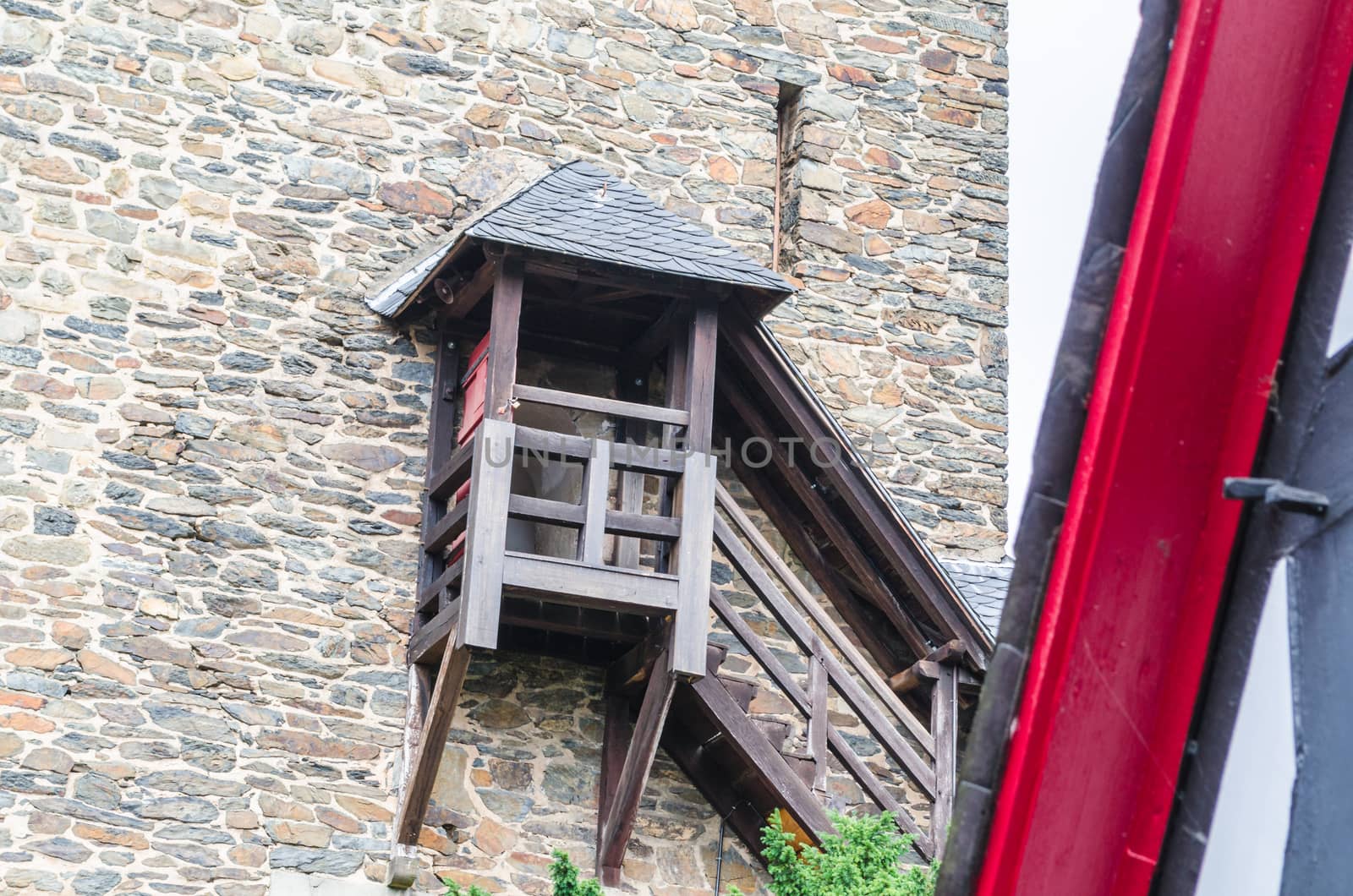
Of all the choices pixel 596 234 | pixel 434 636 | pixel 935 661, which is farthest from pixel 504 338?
pixel 935 661

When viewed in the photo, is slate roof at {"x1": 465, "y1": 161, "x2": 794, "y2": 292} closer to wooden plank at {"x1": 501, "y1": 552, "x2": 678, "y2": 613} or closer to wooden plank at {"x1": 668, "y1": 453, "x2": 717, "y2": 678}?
wooden plank at {"x1": 668, "y1": 453, "x2": 717, "y2": 678}

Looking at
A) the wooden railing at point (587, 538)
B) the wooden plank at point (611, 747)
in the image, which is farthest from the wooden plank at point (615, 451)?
the wooden plank at point (611, 747)

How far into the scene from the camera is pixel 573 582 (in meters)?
7.22

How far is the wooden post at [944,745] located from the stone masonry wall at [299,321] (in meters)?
1.06

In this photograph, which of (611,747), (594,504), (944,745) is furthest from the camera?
(611,747)

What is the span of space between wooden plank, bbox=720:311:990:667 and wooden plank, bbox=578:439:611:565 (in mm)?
1029

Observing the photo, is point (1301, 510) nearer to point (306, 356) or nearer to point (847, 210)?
point (306, 356)

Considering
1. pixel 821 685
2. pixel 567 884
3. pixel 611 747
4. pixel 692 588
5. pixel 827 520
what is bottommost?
pixel 611 747

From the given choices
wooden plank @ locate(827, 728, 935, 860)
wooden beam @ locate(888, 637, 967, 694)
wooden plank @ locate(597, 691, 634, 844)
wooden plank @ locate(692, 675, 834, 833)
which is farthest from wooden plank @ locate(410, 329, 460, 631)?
wooden beam @ locate(888, 637, 967, 694)

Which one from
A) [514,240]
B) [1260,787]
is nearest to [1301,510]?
[1260,787]

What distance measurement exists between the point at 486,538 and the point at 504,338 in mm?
917

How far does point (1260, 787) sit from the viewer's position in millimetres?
2428

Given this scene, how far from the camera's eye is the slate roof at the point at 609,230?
25.1 feet

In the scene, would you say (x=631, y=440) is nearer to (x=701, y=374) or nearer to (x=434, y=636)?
(x=701, y=374)
